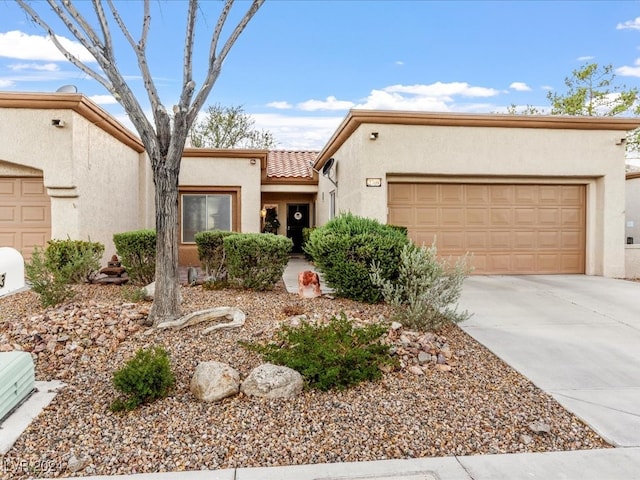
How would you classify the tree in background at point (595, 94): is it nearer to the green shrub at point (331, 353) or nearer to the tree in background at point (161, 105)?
the tree in background at point (161, 105)

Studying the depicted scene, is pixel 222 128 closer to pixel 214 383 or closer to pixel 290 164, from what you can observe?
pixel 290 164

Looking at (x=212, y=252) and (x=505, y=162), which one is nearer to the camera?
(x=212, y=252)

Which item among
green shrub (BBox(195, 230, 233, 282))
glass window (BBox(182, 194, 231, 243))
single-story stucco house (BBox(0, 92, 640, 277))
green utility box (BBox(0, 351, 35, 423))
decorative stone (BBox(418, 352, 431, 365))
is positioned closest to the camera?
green utility box (BBox(0, 351, 35, 423))

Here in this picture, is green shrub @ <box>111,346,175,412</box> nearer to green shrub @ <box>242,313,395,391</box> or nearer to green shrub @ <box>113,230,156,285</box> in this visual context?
green shrub @ <box>242,313,395,391</box>

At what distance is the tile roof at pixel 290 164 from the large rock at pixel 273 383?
1241 cm

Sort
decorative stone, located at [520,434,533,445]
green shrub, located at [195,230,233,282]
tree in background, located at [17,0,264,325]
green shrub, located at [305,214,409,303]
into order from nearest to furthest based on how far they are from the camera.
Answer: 1. decorative stone, located at [520,434,533,445]
2. tree in background, located at [17,0,264,325]
3. green shrub, located at [305,214,409,303]
4. green shrub, located at [195,230,233,282]

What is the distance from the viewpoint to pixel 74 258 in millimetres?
7812

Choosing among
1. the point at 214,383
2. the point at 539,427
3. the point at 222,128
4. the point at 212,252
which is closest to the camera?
the point at 539,427

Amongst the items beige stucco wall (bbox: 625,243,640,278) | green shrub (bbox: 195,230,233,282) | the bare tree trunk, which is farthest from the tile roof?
the bare tree trunk

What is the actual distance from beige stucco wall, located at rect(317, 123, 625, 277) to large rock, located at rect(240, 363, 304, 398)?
20.7ft

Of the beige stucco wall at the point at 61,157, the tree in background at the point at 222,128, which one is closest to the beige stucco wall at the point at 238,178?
the beige stucco wall at the point at 61,157

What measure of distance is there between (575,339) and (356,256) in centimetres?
315

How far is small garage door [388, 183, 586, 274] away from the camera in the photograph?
34.0ft
